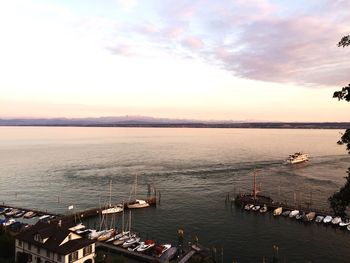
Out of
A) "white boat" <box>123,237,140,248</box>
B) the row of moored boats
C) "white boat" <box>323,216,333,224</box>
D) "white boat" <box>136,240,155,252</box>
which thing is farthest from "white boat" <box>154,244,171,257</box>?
"white boat" <box>323,216,333,224</box>

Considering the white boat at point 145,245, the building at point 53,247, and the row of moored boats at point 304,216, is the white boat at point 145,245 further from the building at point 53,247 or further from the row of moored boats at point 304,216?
the row of moored boats at point 304,216

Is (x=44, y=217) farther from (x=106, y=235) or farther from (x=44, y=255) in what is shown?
(x=44, y=255)

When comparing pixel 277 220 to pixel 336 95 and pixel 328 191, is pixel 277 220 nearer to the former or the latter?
pixel 328 191

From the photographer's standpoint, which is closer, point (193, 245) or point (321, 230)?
point (193, 245)

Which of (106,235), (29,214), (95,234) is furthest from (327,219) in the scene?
(29,214)

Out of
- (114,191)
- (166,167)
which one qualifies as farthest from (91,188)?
(166,167)

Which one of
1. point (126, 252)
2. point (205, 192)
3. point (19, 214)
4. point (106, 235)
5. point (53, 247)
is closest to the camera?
point (53, 247)

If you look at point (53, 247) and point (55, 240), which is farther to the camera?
point (55, 240)

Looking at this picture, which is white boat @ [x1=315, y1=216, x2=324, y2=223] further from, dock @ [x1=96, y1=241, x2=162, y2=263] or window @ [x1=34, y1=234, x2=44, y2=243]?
window @ [x1=34, y1=234, x2=44, y2=243]
